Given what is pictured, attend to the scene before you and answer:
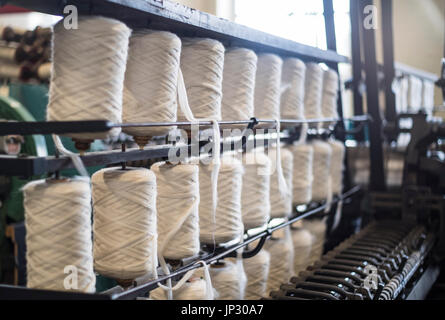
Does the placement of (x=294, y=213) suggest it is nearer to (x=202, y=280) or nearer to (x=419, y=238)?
(x=419, y=238)

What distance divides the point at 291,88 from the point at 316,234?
799 millimetres

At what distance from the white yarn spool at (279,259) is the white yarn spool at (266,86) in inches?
21.3

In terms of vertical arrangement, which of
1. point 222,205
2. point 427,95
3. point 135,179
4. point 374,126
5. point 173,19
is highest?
point 427,95

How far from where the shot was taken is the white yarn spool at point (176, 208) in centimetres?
149

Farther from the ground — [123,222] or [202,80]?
[202,80]

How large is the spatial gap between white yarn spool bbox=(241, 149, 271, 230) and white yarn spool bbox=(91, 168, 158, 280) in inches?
22.6

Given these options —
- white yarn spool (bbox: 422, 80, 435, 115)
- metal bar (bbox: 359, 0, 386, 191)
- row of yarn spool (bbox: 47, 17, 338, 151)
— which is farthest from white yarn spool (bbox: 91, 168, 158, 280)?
white yarn spool (bbox: 422, 80, 435, 115)

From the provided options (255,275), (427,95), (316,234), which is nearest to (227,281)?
(255,275)

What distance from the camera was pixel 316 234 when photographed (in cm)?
261

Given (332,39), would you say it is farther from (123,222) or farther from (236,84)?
(123,222)

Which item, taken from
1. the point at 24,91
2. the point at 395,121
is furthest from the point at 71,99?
the point at 395,121

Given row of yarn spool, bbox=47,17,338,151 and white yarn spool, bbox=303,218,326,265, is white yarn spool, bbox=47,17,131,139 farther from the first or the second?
white yarn spool, bbox=303,218,326,265

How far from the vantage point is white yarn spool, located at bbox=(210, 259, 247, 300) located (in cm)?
177

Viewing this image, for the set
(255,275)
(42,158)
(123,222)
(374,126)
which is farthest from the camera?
(374,126)
